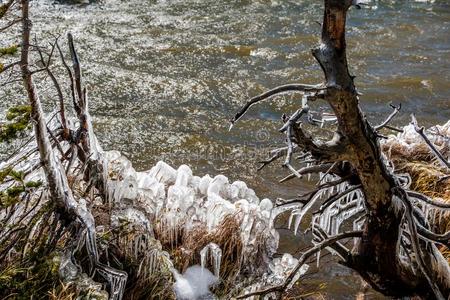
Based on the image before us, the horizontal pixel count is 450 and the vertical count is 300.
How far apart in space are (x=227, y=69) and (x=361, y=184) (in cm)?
703

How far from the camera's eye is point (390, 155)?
20.3 ft

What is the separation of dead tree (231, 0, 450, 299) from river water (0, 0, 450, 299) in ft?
4.08

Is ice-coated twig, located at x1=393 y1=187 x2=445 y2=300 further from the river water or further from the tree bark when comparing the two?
the river water

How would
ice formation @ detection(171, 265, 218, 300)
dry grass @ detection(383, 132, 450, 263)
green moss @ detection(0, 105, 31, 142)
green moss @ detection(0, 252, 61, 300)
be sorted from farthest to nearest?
dry grass @ detection(383, 132, 450, 263) < ice formation @ detection(171, 265, 218, 300) < green moss @ detection(0, 252, 61, 300) < green moss @ detection(0, 105, 31, 142)

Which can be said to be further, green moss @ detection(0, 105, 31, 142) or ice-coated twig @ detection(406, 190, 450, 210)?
green moss @ detection(0, 105, 31, 142)

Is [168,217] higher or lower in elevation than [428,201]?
lower

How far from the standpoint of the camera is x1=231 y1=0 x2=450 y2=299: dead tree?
2.85 m

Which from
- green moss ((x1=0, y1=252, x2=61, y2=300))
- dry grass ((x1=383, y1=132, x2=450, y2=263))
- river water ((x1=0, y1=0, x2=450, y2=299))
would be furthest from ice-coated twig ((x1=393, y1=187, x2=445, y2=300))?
green moss ((x1=0, y1=252, x2=61, y2=300))

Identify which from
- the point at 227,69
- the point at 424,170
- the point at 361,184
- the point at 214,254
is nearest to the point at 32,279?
the point at 214,254

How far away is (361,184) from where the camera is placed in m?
3.49

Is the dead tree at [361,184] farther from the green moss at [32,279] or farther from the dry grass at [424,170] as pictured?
the green moss at [32,279]

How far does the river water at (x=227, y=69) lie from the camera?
7.71m

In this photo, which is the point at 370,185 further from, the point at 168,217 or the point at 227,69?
the point at 227,69

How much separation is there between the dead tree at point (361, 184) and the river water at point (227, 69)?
4.08ft
